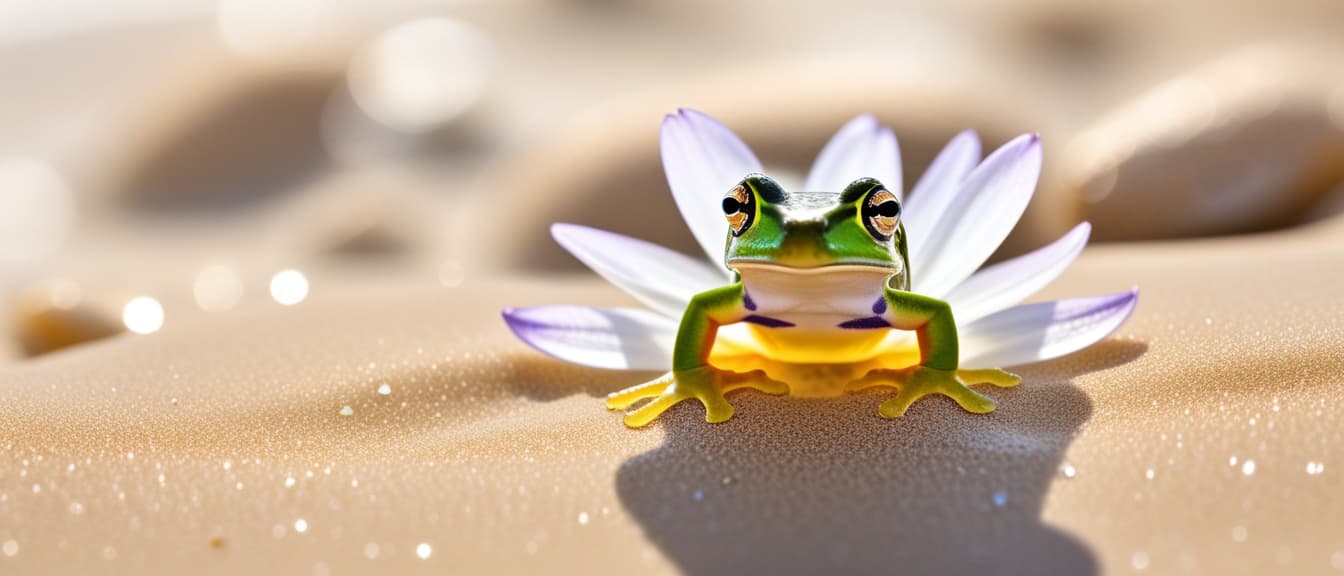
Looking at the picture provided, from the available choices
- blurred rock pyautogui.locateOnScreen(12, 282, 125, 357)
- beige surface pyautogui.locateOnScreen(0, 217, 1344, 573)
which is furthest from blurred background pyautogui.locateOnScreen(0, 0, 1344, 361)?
beige surface pyautogui.locateOnScreen(0, 217, 1344, 573)

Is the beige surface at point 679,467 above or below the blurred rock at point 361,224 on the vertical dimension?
below

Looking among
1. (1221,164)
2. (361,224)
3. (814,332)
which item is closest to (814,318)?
(814,332)

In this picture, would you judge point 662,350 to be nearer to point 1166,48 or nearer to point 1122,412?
point 1122,412

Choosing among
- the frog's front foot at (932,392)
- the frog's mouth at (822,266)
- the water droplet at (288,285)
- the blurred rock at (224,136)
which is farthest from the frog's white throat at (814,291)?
the blurred rock at (224,136)

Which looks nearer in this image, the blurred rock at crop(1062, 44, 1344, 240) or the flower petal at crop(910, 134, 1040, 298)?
the flower petal at crop(910, 134, 1040, 298)

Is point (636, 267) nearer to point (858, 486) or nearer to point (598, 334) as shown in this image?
point (598, 334)

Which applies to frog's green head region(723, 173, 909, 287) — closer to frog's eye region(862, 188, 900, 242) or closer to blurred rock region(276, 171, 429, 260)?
frog's eye region(862, 188, 900, 242)

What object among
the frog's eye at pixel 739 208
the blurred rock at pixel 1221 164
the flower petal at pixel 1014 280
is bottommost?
the blurred rock at pixel 1221 164

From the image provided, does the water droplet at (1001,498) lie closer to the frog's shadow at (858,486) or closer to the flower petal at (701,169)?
the frog's shadow at (858,486)
